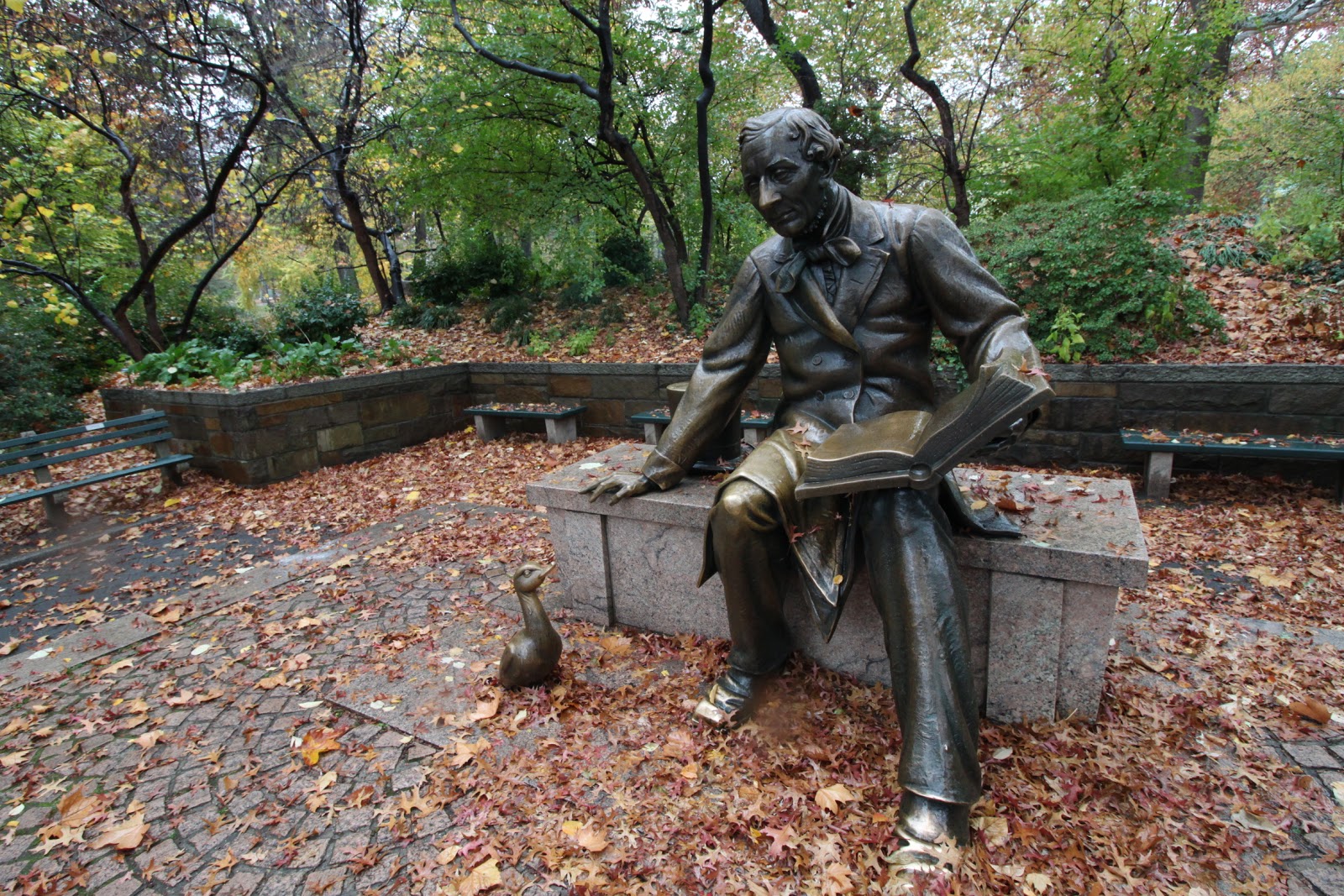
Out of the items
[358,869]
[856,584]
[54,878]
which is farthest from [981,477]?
[54,878]

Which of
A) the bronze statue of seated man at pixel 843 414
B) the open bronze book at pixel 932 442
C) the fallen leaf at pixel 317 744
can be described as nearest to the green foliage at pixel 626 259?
the bronze statue of seated man at pixel 843 414

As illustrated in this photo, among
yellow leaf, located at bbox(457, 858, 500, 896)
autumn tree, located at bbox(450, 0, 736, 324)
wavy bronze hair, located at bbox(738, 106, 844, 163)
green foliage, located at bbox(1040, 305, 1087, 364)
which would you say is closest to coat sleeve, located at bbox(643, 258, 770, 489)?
wavy bronze hair, located at bbox(738, 106, 844, 163)

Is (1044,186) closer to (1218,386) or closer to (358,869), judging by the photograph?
(1218,386)

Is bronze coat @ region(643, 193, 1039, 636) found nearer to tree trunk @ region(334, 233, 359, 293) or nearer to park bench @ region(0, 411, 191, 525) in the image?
park bench @ region(0, 411, 191, 525)

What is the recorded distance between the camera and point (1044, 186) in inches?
317

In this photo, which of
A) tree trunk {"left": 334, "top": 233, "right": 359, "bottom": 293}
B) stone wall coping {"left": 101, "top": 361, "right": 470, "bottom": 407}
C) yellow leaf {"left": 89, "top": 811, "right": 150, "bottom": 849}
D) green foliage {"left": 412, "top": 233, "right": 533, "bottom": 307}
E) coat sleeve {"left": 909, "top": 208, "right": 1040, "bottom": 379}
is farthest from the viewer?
tree trunk {"left": 334, "top": 233, "right": 359, "bottom": 293}

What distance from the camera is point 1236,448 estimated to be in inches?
174

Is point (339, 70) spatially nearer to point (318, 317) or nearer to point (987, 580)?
point (318, 317)

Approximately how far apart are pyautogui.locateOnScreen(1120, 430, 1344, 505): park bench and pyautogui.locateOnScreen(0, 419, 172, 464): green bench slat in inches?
330

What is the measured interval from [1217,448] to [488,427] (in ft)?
22.4

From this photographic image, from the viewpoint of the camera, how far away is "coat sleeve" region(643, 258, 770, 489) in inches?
109

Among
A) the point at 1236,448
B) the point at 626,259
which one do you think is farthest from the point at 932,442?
the point at 626,259

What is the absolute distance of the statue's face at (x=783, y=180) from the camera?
220 cm

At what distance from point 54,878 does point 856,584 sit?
2.77 m
